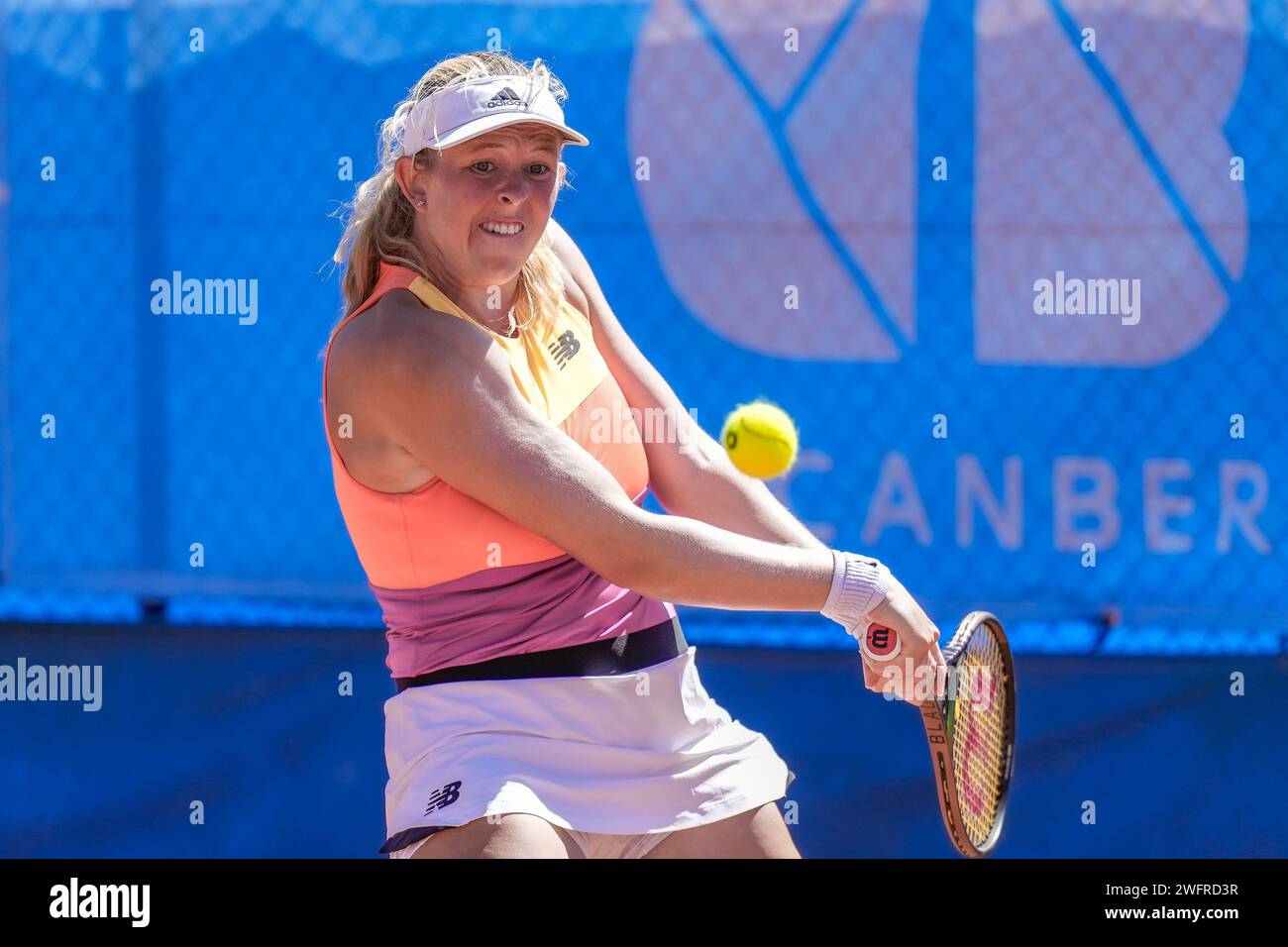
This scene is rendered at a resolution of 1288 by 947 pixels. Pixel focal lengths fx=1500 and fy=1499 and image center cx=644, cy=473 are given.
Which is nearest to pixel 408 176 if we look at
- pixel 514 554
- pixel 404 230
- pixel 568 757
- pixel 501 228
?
pixel 404 230

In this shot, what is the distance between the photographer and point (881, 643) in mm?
2234

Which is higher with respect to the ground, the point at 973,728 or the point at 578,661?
the point at 578,661

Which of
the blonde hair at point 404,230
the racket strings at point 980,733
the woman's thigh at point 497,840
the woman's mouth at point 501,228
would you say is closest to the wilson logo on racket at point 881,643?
the racket strings at point 980,733

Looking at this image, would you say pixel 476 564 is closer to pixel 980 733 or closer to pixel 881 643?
pixel 881 643

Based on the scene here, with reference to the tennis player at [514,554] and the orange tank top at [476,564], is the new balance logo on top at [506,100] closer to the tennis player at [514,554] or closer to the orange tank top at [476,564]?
the tennis player at [514,554]

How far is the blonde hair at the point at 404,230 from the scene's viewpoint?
2252 mm

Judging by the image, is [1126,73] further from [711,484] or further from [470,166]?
[470,166]

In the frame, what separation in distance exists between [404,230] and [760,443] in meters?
1.04

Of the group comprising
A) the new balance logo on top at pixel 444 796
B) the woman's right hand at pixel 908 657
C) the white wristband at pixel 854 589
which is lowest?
the new balance logo on top at pixel 444 796

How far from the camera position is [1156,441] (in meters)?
3.50

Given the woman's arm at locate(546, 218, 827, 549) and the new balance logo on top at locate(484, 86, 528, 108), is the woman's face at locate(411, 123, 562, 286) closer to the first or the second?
the new balance logo on top at locate(484, 86, 528, 108)

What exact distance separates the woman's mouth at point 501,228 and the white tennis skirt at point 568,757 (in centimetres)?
65

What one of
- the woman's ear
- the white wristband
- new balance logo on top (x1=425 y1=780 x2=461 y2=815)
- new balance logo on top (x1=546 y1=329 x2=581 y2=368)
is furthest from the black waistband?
the woman's ear

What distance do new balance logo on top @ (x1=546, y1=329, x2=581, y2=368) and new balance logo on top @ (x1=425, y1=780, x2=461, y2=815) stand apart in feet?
2.14
